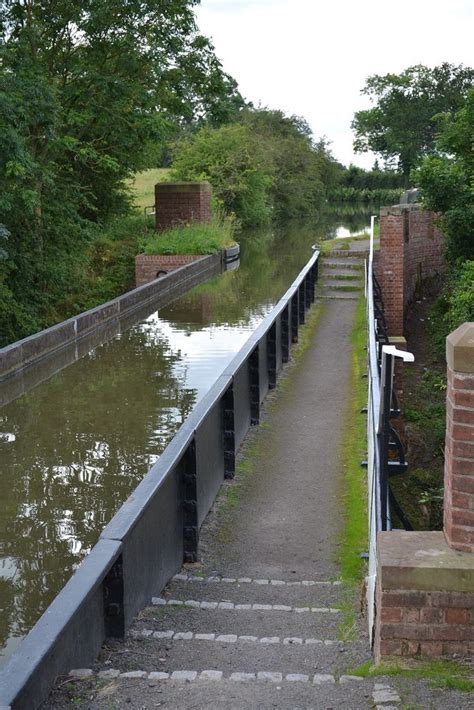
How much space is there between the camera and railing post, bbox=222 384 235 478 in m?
8.73

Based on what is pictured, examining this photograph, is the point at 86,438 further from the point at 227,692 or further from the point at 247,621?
the point at 227,692

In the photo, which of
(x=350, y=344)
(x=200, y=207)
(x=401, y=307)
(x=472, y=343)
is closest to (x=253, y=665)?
(x=472, y=343)

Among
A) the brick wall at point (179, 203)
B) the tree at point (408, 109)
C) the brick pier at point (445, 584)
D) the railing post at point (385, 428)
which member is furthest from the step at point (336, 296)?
the tree at point (408, 109)

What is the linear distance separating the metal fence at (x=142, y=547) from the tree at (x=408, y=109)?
263 ft

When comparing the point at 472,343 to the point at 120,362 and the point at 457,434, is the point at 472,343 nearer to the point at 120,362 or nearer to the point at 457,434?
the point at 457,434

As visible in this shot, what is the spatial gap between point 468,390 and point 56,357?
10.3 meters

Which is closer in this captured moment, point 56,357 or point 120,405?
point 120,405

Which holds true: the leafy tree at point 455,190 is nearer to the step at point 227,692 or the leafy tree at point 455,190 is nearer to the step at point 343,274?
the step at point 343,274

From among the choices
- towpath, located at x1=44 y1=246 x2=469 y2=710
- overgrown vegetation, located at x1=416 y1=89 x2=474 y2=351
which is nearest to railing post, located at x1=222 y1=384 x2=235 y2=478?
towpath, located at x1=44 y1=246 x2=469 y2=710

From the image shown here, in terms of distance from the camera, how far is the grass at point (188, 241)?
28.3m

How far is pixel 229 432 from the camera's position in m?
8.81

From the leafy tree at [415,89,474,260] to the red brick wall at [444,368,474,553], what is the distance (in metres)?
18.4

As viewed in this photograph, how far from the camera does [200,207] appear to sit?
33531 mm

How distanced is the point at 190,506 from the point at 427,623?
268 centimetres
